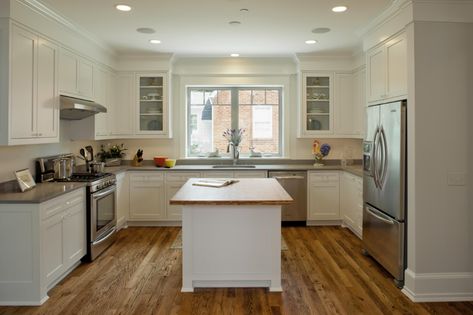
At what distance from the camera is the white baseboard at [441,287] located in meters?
3.18

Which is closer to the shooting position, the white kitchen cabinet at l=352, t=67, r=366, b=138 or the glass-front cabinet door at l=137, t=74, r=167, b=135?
the white kitchen cabinet at l=352, t=67, r=366, b=138

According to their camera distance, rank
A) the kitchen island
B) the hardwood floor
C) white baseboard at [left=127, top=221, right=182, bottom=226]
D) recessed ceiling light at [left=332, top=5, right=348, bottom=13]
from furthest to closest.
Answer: white baseboard at [left=127, top=221, right=182, bottom=226]
recessed ceiling light at [left=332, top=5, right=348, bottom=13]
the kitchen island
the hardwood floor

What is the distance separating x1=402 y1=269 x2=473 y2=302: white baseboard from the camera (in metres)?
3.18

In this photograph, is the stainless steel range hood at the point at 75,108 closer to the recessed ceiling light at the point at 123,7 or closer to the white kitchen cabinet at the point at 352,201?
the recessed ceiling light at the point at 123,7

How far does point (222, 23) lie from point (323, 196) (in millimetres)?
3033

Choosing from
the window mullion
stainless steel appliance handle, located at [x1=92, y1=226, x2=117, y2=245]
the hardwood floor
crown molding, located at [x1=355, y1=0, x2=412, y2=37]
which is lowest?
the hardwood floor

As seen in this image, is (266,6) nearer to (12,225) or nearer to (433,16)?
(433,16)

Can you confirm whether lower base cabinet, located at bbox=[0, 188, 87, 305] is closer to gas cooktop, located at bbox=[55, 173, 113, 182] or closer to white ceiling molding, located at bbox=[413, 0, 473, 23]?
gas cooktop, located at bbox=[55, 173, 113, 182]

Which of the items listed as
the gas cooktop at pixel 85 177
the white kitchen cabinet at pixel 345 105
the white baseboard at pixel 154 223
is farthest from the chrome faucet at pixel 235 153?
the gas cooktop at pixel 85 177

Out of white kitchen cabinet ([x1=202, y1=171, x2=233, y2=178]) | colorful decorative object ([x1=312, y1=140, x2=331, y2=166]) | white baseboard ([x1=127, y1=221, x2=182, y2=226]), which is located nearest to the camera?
white kitchen cabinet ([x1=202, y1=171, x2=233, y2=178])

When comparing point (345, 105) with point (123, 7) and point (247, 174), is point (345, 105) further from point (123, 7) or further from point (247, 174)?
point (123, 7)

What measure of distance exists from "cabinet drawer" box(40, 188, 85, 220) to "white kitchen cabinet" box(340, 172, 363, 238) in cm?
345

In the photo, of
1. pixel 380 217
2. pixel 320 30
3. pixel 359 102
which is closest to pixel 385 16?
pixel 320 30

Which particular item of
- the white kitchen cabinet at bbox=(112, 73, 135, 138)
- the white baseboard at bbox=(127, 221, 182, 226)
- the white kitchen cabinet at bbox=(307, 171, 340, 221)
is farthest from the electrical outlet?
the white kitchen cabinet at bbox=(112, 73, 135, 138)
